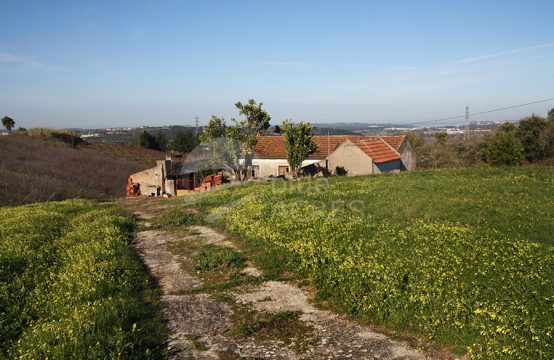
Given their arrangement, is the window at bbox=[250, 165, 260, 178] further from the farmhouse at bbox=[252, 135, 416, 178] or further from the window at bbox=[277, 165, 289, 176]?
the window at bbox=[277, 165, 289, 176]

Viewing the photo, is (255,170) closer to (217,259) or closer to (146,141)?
(217,259)

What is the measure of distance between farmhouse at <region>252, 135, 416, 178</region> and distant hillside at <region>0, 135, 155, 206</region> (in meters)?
18.6

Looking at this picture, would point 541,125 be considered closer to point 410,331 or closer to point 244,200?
point 244,200

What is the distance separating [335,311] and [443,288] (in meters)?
2.24

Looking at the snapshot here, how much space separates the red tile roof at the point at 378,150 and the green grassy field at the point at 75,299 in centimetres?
2477

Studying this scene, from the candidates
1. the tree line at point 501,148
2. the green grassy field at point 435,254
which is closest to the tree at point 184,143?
the tree line at point 501,148

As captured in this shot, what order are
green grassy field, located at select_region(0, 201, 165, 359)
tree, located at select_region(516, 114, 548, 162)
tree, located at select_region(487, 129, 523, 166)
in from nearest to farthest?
green grassy field, located at select_region(0, 201, 165, 359), tree, located at select_region(487, 129, 523, 166), tree, located at select_region(516, 114, 548, 162)

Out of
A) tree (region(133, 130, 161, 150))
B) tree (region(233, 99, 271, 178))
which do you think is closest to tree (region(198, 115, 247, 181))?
tree (region(233, 99, 271, 178))

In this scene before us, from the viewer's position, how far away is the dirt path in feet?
25.3

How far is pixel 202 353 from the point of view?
773 centimetres

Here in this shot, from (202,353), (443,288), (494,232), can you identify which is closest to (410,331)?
(443,288)

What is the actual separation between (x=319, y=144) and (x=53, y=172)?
3126 centimetres

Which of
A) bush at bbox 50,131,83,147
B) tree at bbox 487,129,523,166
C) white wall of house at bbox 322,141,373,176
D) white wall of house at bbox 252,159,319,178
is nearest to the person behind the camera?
white wall of house at bbox 322,141,373,176

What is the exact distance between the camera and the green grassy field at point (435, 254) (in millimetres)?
7457
